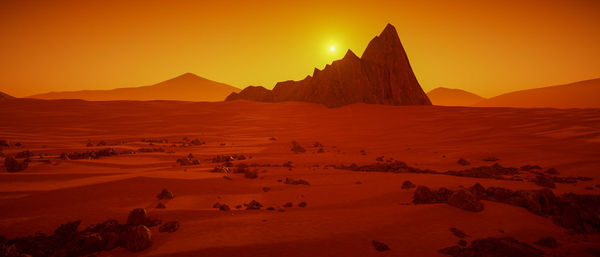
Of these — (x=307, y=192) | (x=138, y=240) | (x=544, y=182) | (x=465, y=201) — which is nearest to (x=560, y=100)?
(x=544, y=182)

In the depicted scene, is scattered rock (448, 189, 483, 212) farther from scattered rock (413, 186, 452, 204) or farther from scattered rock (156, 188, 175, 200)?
scattered rock (156, 188, 175, 200)

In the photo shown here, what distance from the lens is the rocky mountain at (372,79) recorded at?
2852 centimetres

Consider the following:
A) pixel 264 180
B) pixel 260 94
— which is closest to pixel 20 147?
pixel 264 180

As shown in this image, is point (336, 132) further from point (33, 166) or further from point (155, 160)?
point (33, 166)

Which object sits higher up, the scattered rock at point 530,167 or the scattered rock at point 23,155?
the scattered rock at point 23,155

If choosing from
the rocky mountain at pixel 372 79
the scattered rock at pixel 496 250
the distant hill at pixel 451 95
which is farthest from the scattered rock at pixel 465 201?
the distant hill at pixel 451 95

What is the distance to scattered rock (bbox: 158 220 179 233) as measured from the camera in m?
3.39

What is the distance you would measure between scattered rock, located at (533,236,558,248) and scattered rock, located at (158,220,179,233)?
388cm

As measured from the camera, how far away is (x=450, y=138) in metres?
12.1

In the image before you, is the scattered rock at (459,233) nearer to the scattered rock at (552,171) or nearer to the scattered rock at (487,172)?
the scattered rock at (487,172)

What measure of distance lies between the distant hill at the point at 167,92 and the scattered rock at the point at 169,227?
141 m

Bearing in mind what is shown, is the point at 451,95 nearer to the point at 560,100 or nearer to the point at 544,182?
the point at 560,100

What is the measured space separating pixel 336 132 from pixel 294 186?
9.79 meters

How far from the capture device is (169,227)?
3428 mm
